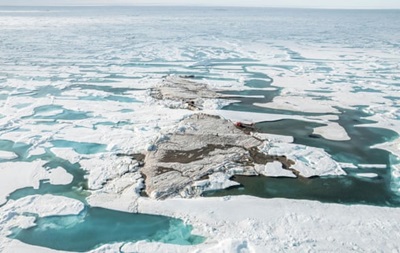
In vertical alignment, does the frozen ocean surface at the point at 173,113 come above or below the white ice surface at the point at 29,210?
below

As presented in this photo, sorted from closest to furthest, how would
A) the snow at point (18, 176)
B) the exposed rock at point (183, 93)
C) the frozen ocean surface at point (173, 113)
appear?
1. the snow at point (18, 176)
2. the frozen ocean surface at point (173, 113)
3. the exposed rock at point (183, 93)

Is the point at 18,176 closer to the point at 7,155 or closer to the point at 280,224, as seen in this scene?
the point at 7,155

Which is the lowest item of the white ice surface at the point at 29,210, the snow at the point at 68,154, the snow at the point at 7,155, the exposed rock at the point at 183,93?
the exposed rock at the point at 183,93

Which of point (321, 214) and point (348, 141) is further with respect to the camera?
point (348, 141)

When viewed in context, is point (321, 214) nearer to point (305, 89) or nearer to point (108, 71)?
point (305, 89)

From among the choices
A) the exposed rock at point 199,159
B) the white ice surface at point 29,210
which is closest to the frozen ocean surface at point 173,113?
the white ice surface at point 29,210

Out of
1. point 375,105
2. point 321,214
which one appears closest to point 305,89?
point 375,105

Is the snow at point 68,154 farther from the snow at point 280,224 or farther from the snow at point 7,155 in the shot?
the snow at point 280,224

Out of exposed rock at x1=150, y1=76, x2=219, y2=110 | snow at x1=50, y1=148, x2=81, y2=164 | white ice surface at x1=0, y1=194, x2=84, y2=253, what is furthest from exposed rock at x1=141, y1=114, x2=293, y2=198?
exposed rock at x1=150, y1=76, x2=219, y2=110

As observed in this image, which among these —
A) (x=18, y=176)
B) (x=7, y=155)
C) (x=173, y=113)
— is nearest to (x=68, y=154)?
(x=18, y=176)
